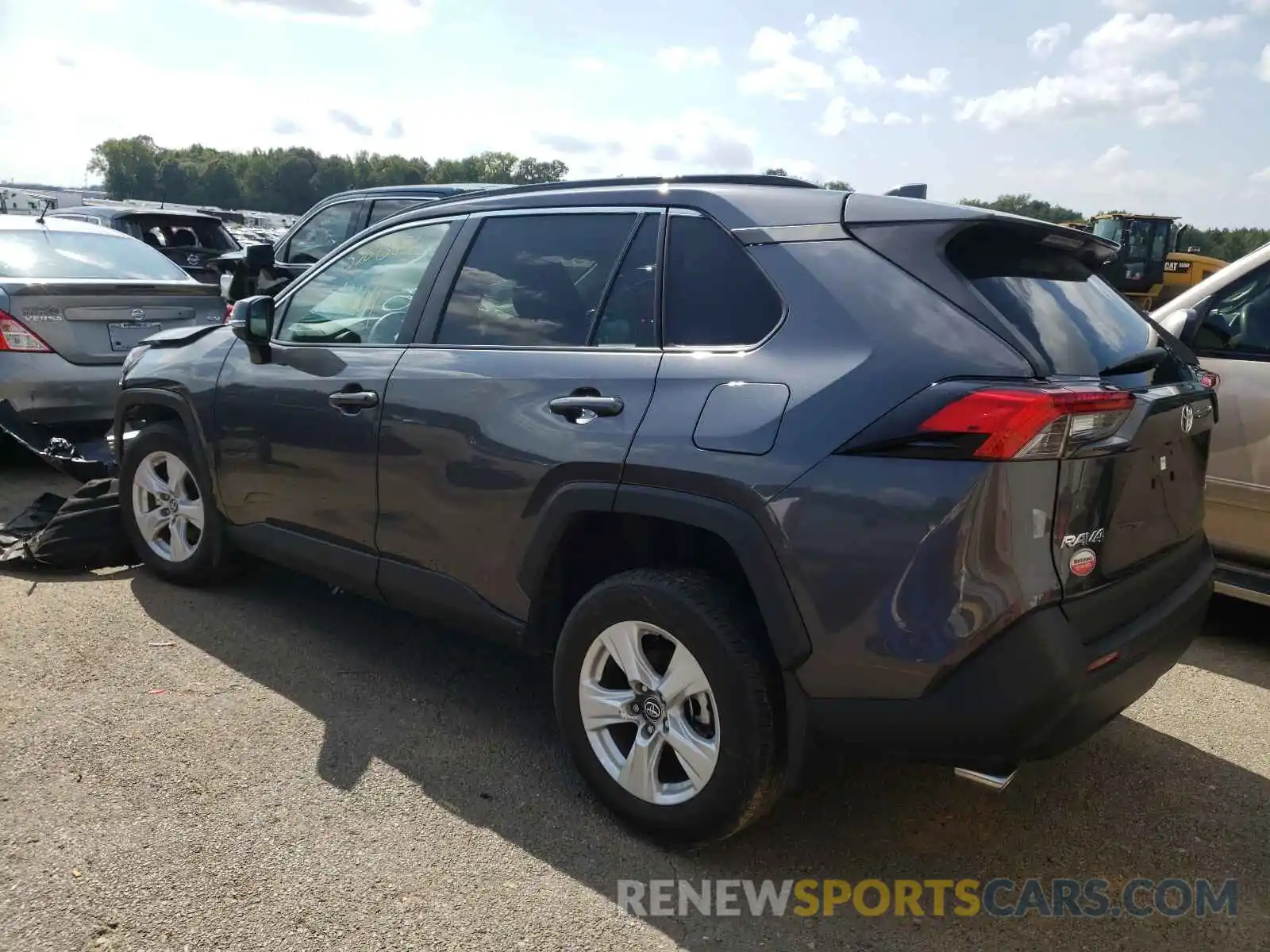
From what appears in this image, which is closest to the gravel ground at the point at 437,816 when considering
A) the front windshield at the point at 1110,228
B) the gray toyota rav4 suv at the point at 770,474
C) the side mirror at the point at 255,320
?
the gray toyota rav4 suv at the point at 770,474

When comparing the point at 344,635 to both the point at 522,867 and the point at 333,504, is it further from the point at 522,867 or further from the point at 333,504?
the point at 522,867

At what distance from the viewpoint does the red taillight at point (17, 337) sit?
Result: 230 inches

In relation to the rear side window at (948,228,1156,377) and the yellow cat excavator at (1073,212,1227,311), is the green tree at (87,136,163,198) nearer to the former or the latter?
the yellow cat excavator at (1073,212,1227,311)

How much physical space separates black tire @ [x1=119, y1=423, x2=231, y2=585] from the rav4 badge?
3.50 metres

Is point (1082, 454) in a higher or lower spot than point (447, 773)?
higher

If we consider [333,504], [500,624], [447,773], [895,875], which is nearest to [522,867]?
[447,773]

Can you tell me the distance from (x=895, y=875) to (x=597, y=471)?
4.53 ft

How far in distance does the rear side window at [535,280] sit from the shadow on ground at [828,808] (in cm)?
134

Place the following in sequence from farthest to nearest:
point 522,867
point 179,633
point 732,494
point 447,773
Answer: point 179,633 → point 447,773 → point 522,867 → point 732,494

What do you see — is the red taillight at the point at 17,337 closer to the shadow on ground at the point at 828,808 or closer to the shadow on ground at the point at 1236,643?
the shadow on ground at the point at 828,808

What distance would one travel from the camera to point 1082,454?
225 cm

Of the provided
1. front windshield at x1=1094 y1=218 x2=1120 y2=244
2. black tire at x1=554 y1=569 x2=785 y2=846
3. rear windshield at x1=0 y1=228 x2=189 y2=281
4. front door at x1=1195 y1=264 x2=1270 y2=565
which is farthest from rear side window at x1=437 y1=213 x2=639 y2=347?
front windshield at x1=1094 y1=218 x2=1120 y2=244

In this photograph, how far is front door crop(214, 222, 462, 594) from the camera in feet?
11.6

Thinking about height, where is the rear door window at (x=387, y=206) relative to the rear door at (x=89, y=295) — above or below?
above
